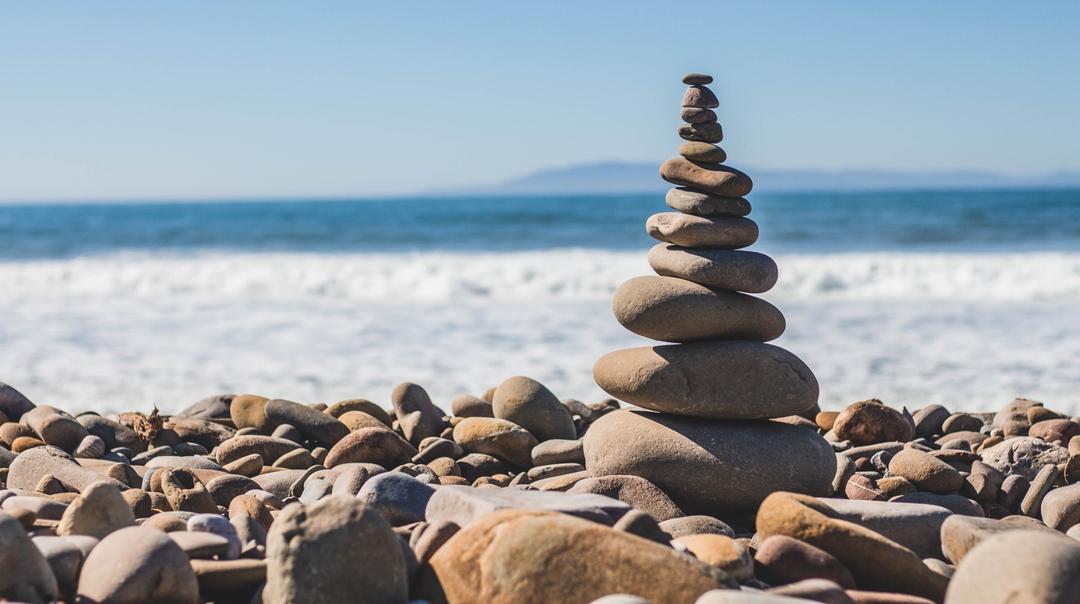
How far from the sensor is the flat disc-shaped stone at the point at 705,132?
191 inches

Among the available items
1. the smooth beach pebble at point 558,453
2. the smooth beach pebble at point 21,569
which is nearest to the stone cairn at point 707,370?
the smooth beach pebble at point 558,453

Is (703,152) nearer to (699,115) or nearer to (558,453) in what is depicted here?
(699,115)

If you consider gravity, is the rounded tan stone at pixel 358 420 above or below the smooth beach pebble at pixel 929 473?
below

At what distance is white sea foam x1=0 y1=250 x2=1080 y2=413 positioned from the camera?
8922 mm

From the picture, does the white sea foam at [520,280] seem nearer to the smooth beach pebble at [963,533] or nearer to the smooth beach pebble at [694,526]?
the smooth beach pebble at [694,526]

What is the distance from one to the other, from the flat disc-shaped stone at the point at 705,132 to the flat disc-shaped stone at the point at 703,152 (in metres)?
0.03

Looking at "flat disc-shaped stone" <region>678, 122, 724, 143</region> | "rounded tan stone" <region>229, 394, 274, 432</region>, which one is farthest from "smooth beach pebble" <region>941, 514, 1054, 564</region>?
"rounded tan stone" <region>229, 394, 274, 432</region>

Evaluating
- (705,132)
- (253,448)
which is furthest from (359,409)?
(705,132)

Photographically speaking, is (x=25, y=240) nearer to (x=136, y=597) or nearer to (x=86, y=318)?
(x=86, y=318)

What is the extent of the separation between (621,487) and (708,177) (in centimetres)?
147

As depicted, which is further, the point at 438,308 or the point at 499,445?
the point at 438,308

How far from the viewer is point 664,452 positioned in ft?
15.0

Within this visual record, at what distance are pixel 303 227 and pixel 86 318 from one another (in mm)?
26534

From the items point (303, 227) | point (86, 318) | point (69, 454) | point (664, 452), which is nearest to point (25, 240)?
point (303, 227)
